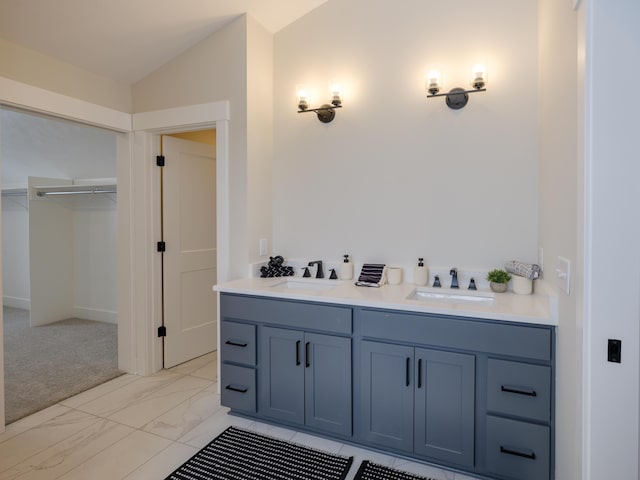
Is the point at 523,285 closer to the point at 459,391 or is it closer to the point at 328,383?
the point at 459,391

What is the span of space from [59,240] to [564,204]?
5.27 m

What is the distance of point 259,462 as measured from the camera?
1960 mm

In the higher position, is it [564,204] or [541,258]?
[564,204]

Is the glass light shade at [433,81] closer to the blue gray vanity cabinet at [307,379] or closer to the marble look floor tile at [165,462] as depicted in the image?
the blue gray vanity cabinet at [307,379]

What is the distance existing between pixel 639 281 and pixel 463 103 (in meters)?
1.59

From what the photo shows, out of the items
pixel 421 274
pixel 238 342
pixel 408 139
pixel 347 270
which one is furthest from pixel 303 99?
pixel 238 342

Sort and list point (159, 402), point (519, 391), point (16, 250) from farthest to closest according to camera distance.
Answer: point (16, 250), point (159, 402), point (519, 391)

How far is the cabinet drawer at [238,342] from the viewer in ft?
7.58

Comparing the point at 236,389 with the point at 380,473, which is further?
the point at 236,389

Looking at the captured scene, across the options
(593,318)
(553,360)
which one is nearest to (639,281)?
(593,318)

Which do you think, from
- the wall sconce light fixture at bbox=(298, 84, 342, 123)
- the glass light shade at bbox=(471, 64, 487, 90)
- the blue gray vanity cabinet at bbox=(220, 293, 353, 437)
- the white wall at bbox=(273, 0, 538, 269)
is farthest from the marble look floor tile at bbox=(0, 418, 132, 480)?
the glass light shade at bbox=(471, 64, 487, 90)

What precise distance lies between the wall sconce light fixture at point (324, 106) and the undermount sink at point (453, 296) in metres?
1.41

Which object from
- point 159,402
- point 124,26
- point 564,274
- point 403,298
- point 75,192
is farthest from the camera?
point 75,192

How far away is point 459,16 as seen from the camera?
7.75 feet
